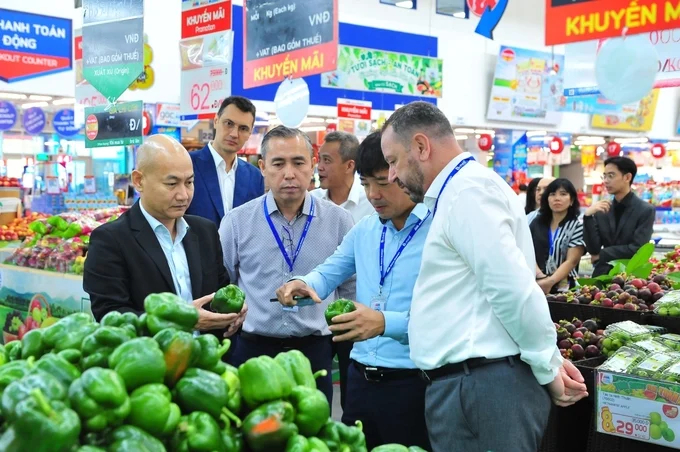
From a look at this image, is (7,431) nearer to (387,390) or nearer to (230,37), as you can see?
(387,390)

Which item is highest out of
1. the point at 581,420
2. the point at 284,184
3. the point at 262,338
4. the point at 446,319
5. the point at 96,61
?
the point at 96,61

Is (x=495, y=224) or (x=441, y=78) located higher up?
(x=441, y=78)

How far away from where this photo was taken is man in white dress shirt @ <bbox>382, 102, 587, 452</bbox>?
2.15 meters

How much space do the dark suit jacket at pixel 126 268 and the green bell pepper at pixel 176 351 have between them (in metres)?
1.32

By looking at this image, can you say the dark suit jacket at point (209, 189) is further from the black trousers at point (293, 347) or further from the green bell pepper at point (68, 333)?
the green bell pepper at point (68, 333)

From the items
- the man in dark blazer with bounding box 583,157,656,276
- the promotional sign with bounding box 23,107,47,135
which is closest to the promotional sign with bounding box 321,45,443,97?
the promotional sign with bounding box 23,107,47,135

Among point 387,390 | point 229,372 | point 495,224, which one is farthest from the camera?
point 387,390

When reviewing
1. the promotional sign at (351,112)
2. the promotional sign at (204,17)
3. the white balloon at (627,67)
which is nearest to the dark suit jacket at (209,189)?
the promotional sign at (204,17)

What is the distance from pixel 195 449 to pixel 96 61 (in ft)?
19.5

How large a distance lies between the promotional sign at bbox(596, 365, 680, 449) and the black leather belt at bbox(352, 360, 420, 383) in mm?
964

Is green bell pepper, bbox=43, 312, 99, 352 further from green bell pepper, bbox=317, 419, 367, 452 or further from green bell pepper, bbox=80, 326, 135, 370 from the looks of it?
green bell pepper, bbox=317, 419, 367, 452

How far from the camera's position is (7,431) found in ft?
3.86

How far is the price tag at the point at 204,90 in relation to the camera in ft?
22.5

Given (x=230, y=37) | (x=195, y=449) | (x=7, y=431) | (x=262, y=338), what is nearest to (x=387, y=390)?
(x=262, y=338)
